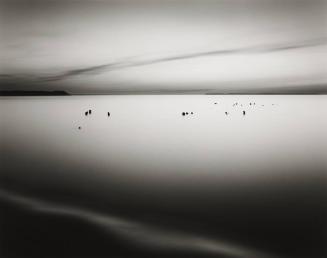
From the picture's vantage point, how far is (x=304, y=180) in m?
1.58

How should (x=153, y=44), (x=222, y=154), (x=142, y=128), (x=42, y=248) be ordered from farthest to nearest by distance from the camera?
(x=142, y=128) < (x=222, y=154) < (x=153, y=44) < (x=42, y=248)

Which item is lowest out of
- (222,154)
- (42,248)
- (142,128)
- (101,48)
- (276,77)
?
(42,248)

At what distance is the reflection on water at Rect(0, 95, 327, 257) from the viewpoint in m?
1.30

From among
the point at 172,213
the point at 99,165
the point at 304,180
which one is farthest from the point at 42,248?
the point at 304,180

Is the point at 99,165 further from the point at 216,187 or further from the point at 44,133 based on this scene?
the point at 216,187

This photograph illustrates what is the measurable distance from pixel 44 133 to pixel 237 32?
1.08 metres

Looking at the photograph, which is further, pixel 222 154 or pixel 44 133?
pixel 222 154

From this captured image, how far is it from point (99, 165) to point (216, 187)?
0.63m

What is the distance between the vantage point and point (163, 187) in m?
1.59

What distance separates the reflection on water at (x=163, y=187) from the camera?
1.30m

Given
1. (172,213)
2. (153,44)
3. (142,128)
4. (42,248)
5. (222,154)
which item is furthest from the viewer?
(142,128)

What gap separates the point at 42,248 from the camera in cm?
127

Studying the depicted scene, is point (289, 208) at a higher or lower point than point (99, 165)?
lower

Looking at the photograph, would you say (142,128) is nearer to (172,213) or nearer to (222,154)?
(222,154)
